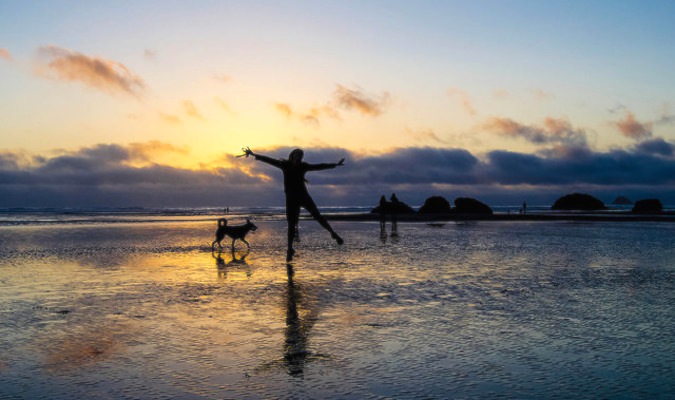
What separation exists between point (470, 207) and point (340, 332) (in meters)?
69.6

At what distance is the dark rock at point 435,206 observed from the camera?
75.9 metres

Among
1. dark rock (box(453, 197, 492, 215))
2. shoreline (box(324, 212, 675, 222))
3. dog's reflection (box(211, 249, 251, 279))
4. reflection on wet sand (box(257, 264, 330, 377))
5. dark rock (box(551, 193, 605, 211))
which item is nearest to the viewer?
reflection on wet sand (box(257, 264, 330, 377))

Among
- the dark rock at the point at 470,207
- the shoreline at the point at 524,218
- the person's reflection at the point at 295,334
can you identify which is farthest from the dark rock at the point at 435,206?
the person's reflection at the point at 295,334

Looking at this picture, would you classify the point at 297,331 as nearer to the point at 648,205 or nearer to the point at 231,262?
the point at 231,262

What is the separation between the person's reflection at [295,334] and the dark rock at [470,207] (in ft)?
218

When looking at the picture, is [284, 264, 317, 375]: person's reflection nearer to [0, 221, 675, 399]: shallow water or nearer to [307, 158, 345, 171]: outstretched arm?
[0, 221, 675, 399]: shallow water

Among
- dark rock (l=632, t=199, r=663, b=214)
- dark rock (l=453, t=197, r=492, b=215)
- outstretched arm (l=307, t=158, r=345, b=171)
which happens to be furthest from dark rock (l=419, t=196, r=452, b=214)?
outstretched arm (l=307, t=158, r=345, b=171)

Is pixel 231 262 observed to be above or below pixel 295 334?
above

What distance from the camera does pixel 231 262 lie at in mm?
14969

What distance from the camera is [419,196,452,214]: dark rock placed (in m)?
75.9

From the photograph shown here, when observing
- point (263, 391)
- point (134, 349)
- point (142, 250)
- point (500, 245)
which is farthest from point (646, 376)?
point (142, 250)

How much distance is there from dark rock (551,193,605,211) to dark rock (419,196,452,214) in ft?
136

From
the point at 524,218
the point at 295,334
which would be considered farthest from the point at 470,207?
the point at 295,334

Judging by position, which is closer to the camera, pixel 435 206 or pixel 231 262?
pixel 231 262
